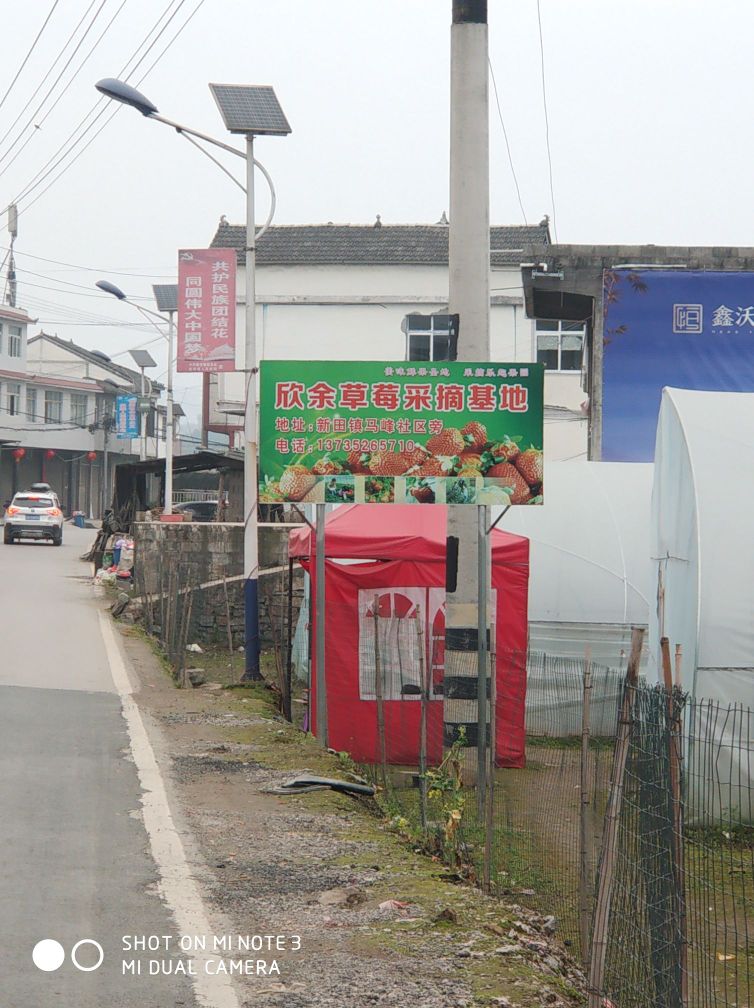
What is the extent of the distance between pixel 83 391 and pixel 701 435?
211ft

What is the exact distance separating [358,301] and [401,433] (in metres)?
29.9

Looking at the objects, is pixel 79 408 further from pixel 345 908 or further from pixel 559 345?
pixel 345 908

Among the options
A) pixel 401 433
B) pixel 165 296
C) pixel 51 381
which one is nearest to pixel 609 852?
pixel 401 433

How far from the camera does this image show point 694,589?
1094cm

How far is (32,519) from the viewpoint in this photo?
43.4m

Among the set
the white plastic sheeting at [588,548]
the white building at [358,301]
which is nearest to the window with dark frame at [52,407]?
the white building at [358,301]

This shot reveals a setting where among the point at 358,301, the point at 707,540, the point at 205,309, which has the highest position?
the point at 358,301

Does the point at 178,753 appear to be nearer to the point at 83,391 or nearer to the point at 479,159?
the point at 479,159

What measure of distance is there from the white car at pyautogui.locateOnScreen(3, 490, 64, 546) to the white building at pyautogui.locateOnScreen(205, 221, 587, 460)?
7.78 m

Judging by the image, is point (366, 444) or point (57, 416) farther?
point (57, 416)

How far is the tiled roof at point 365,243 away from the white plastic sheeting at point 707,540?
28.3 meters

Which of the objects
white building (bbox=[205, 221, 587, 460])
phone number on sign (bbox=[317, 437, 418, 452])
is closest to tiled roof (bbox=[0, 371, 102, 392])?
white building (bbox=[205, 221, 587, 460])

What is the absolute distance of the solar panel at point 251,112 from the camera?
1628 cm

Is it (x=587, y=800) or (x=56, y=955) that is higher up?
(x=587, y=800)
